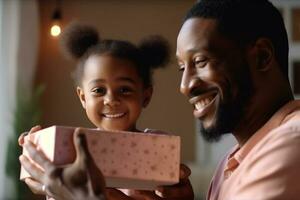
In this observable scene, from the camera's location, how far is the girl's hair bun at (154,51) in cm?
186

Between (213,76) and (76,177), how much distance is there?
36 centimetres

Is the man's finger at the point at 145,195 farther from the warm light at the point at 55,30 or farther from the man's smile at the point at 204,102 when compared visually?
the warm light at the point at 55,30

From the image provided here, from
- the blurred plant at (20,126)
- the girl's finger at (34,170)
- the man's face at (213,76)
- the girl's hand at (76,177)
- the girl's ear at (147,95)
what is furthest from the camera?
the blurred plant at (20,126)

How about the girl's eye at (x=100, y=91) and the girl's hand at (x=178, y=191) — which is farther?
the girl's eye at (x=100, y=91)

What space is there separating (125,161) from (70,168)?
115 millimetres

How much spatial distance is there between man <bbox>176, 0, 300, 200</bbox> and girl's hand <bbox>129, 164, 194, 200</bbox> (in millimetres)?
71

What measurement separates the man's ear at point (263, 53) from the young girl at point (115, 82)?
1.47 ft

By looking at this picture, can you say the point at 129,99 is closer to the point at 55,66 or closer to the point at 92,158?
the point at 92,158

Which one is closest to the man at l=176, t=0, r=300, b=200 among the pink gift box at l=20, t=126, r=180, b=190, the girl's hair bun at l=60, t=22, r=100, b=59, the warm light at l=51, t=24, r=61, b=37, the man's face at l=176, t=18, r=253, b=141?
the man's face at l=176, t=18, r=253, b=141

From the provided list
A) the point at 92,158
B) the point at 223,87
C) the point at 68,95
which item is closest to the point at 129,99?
the point at 223,87

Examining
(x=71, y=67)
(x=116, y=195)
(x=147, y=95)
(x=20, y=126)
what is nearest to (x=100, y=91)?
(x=147, y=95)

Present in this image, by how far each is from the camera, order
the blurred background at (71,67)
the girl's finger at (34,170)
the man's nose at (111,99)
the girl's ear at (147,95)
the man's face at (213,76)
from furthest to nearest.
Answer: the blurred background at (71,67)
the girl's ear at (147,95)
the man's nose at (111,99)
the man's face at (213,76)
the girl's finger at (34,170)

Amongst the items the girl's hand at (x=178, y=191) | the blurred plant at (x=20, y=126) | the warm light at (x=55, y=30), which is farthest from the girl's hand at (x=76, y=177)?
the warm light at (x=55, y=30)

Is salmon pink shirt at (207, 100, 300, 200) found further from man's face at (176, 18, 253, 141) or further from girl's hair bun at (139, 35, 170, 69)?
girl's hair bun at (139, 35, 170, 69)
